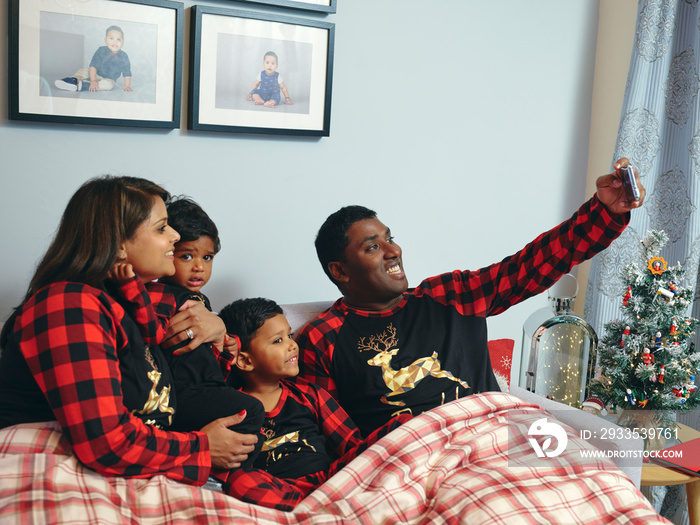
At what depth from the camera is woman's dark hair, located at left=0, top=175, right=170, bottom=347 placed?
1.38 m

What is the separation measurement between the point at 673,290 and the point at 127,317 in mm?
1569

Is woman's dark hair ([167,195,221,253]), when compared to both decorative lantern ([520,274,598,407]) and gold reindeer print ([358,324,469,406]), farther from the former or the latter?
decorative lantern ([520,274,598,407])

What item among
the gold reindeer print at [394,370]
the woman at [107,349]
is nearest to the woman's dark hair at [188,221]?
the woman at [107,349]

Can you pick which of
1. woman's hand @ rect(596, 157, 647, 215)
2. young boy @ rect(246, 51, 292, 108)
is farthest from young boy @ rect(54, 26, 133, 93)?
woman's hand @ rect(596, 157, 647, 215)

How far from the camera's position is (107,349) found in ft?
4.35

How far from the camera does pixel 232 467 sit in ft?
5.04

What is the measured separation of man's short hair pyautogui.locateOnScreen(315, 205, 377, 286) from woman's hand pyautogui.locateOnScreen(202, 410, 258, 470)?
0.63m

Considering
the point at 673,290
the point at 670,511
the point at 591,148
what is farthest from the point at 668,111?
the point at 670,511

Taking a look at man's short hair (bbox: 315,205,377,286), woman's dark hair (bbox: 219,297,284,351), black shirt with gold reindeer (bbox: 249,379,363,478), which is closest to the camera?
black shirt with gold reindeer (bbox: 249,379,363,478)

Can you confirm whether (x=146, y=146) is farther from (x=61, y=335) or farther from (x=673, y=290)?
(x=673, y=290)

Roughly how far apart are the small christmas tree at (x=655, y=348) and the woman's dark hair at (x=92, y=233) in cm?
145

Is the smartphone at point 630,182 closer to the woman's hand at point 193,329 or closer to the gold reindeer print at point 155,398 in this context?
the woman's hand at point 193,329

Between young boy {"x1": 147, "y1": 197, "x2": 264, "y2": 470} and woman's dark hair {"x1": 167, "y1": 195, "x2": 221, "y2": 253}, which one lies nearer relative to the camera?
young boy {"x1": 147, "y1": 197, "x2": 264, "y2": 470}

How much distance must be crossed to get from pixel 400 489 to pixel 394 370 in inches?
18.8
